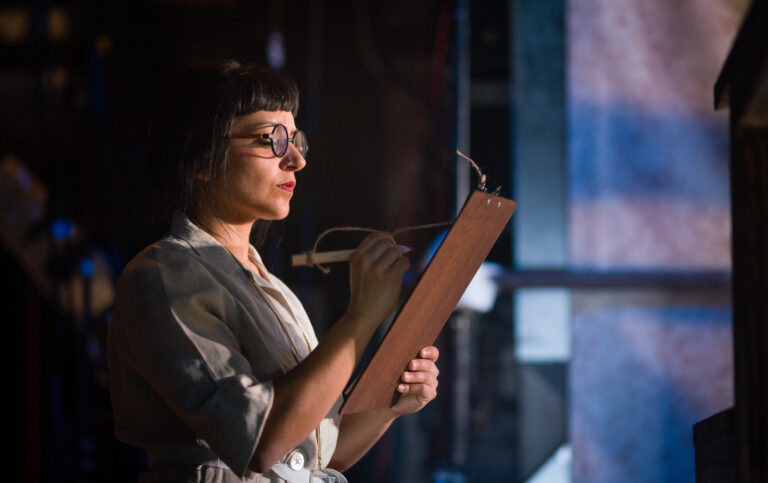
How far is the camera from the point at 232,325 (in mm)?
1257

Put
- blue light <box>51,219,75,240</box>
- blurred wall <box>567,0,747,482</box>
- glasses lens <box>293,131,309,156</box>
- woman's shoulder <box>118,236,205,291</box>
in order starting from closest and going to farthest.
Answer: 1. woman's shoulder <box>118,236,205,291</box>
2. glasses lens <box>293,131,309,156</box>
3. blurred wall <box>567,0,747,482</box>
4. blue light <box>51,219,75,240</box>

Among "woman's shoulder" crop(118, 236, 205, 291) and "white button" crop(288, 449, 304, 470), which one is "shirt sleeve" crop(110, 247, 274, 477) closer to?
"woman's shoulder" crop(118, 236, 205, 291)

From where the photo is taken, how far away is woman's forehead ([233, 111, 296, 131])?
139cm

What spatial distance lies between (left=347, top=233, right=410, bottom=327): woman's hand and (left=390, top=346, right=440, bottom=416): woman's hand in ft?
0.57

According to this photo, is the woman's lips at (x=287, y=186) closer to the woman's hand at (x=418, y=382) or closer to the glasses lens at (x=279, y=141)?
the glasses lens at (x=279, y=141)

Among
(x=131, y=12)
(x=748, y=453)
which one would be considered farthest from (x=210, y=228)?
(x=131, y=12)

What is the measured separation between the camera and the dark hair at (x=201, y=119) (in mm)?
1372

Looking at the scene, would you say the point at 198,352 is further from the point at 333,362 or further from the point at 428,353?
the point at 428,353

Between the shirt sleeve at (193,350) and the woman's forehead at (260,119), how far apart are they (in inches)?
11.1

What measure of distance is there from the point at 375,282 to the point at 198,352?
0.31 meters

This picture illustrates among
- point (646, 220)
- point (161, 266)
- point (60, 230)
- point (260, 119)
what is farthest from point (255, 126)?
point (60, 230)

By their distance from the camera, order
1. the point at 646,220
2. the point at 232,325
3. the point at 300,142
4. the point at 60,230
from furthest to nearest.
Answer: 1. the point at 60,230
2. the point at 646,220
3. the point at 300,142
4. the point at 232,325

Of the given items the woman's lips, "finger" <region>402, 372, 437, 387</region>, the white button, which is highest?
the woman's lips

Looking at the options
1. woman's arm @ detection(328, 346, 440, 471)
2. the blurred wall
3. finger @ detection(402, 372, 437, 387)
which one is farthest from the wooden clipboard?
the blurred wall
